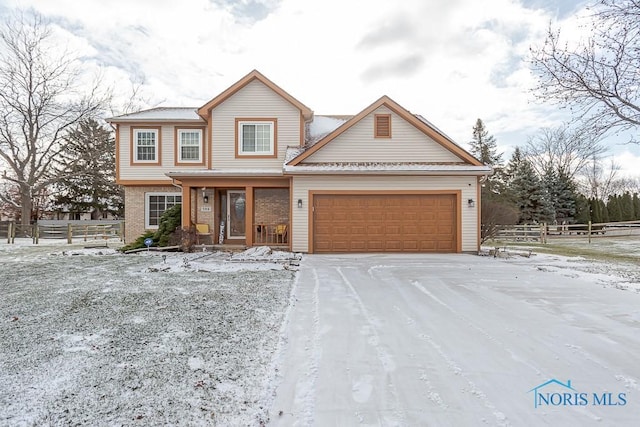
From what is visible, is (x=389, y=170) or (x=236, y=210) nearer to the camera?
(x=389, y=170)

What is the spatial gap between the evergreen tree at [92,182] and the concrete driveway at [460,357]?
1011 inches

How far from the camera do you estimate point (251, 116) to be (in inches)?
541

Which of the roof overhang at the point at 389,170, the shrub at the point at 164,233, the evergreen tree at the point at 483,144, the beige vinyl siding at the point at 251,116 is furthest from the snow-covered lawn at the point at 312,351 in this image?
the evergreen tree at the point at 483,144

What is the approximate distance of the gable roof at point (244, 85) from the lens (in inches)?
528

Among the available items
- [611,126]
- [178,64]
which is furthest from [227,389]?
[178,64]

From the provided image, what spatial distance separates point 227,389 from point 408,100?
19540 millimetres

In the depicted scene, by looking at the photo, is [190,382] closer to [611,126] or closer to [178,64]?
[611,126]

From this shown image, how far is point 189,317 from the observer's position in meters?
4.42

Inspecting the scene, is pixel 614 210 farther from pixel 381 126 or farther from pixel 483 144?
pixel 381 126

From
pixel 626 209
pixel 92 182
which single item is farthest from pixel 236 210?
pixel 626 209

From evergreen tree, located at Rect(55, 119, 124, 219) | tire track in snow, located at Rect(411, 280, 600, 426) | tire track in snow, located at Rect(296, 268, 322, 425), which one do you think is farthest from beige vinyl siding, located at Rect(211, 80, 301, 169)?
evergreen tree, located at Rect(55, 119, 124, 219)

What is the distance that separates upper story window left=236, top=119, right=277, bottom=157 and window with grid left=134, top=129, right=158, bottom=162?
3.77 m

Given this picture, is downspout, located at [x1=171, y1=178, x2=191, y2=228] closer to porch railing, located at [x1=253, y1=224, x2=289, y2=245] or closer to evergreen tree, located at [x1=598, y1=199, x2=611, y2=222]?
porch railing, located at [x1=253, y1=224, x2=289, y2=245]

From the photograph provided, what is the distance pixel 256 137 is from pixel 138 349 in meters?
11.3
